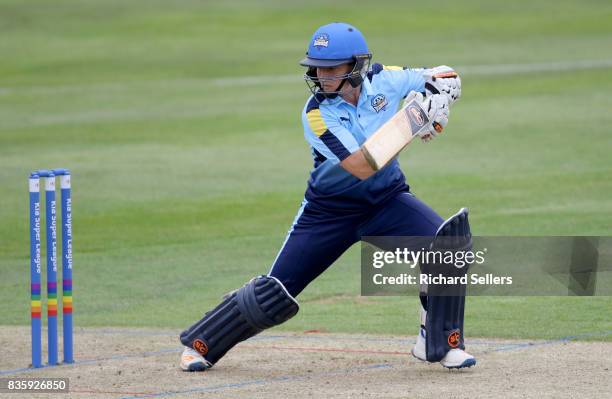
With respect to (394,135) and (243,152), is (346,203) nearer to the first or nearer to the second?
(394,135)

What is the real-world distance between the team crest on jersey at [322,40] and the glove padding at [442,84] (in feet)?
2.06

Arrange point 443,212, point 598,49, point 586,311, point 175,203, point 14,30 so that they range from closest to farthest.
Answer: point 586,311, point 443,212, point 175,203, point 598,49, point 14,30

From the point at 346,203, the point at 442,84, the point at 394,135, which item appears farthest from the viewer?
the point at 442,84

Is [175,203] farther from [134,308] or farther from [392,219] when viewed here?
[392,219]

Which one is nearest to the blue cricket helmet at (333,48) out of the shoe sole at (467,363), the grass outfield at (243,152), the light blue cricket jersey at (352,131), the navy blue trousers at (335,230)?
the light blue cricket jersey at (352,131)

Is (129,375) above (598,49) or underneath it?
underneath

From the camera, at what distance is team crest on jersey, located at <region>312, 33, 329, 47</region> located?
651cm

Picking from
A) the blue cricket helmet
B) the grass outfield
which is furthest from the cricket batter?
the grass outfield

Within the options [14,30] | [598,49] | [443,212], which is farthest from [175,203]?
[14,30]

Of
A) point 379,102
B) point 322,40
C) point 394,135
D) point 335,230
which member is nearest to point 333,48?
point 322,40

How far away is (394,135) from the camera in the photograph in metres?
6.34

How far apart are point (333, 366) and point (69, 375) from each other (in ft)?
4.90

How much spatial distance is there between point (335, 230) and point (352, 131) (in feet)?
1.82

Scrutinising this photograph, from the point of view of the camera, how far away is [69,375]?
667 centimetres
